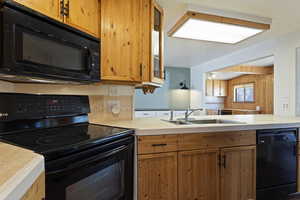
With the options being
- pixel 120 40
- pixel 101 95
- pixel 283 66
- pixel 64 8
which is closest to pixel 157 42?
pixel 120 40

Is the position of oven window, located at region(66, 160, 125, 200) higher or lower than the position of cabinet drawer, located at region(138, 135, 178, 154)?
lower

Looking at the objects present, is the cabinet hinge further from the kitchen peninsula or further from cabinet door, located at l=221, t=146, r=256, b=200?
cabinet door, located at l=221, t=146, r=256, b=200

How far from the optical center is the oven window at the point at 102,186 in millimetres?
972

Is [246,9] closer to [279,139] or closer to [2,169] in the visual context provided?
[279,139]

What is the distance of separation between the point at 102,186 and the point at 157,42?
143 centimetres

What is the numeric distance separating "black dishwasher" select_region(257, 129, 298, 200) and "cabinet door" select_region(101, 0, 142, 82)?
1447 mm

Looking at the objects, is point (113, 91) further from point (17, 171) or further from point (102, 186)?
point (17, 171)

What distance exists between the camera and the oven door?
0.86 m

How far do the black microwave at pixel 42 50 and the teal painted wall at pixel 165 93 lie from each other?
404 centimetres

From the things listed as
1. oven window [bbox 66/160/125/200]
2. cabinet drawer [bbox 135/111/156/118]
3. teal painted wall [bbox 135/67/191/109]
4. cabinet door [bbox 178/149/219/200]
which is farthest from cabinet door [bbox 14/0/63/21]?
teal painted wall [bbox 135/67/191/109]

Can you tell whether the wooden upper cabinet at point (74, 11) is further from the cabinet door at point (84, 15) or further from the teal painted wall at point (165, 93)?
the teal painted wall at point (165, 93)

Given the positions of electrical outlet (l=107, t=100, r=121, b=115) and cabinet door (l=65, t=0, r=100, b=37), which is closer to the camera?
cabinet door (l=65, t=0, r=100, b=37)

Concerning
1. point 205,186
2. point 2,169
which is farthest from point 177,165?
point 2,169

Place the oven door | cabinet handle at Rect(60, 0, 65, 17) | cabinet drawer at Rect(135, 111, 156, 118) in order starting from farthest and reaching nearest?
cabinet drawer at Rect(135, 111, 156, 118) → cabinet handle at Rect(60, 0, 65, 17) → the oven door
